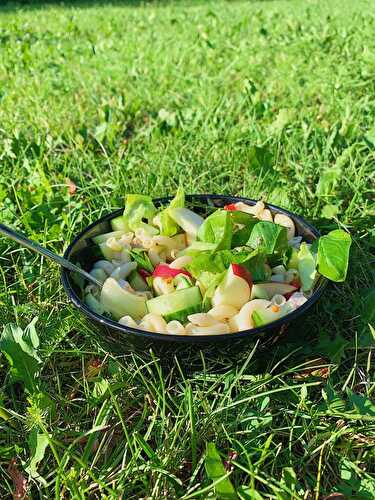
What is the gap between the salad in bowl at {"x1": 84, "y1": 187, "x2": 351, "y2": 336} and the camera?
3.04ft

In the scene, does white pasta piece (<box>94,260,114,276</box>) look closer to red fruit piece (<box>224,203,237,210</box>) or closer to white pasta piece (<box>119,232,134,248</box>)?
white pasta piece (<box>119,232,134,248</box>)

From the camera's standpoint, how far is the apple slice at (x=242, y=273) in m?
0.94

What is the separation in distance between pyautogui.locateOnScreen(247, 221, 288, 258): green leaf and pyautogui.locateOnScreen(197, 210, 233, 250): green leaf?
0.15ft

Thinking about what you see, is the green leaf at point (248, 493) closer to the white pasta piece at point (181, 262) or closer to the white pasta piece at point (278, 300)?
the white pasta piece at point (278, 300)

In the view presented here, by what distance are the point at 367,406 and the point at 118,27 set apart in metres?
3.82

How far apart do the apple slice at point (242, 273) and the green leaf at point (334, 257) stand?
122 millimetres

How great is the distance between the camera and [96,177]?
163 cm

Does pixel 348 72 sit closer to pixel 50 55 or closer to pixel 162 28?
pixel 50 55

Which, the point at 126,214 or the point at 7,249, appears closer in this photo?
the point at 126,214

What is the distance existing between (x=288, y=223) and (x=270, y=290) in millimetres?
212

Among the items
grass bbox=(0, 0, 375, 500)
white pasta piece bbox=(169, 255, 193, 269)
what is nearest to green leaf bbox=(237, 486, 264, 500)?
grass bbox=(0, 0, 375, 500)

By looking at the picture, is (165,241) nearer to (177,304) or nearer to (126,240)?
(126,240)

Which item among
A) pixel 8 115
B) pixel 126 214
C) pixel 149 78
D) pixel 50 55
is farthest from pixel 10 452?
pixel 50 55

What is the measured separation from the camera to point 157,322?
916mm
